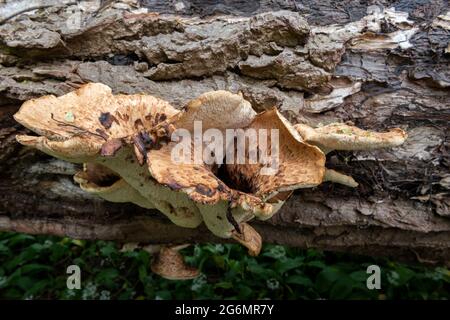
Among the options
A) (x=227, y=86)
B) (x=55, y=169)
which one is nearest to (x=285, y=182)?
(x=227, y=86)

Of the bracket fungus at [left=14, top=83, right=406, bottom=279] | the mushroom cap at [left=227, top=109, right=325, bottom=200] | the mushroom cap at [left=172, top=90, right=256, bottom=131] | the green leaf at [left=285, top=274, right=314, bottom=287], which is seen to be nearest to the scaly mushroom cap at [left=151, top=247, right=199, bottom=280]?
the bracket fungus at [left=14, top=83, right=406, bottom=279]

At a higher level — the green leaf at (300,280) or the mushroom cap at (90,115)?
the mushroom cap at (90,115)

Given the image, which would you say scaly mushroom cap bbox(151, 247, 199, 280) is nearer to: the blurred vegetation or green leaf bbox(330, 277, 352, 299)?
the blurred vegetation

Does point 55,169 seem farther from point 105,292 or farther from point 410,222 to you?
point 105,292

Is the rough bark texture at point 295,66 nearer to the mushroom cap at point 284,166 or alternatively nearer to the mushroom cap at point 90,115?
the mushroom cap at point 90,115

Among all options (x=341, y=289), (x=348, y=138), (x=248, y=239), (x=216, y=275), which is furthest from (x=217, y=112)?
(x=216, y=275)

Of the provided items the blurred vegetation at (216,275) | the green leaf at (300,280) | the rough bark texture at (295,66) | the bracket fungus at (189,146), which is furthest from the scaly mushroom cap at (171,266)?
the green leaf at (300,280)
